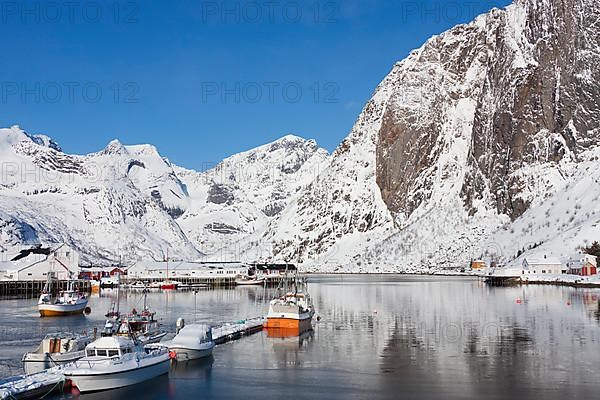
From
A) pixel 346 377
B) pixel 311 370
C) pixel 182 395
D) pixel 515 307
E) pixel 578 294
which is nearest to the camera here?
pixel 182 395

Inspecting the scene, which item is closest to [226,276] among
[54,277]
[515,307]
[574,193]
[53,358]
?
[54,277]

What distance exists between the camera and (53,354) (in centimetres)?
4597

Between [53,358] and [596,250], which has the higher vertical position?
[596,250]

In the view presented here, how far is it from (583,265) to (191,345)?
12433cm

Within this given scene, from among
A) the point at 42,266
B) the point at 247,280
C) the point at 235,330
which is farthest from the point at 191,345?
the point at 247,280

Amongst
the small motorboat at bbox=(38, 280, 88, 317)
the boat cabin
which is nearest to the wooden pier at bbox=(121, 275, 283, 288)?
the small motorboat at bbox=(38, 280, 88, 317)

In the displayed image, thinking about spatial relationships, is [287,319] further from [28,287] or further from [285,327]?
[28,287]

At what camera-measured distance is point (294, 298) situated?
237ft

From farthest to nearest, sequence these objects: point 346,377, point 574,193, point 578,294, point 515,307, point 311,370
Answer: point 574,193, point 578,294, point 515,307, point 311,370, point 346,377

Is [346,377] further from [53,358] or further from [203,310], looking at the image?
[203,310]

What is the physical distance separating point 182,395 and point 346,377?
976 cm

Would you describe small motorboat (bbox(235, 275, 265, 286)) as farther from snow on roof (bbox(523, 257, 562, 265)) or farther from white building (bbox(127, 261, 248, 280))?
snow on roof (bbox(523, 257, 562, 265))

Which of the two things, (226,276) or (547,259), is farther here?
(226,276)

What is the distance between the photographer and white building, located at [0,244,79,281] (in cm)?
16062
